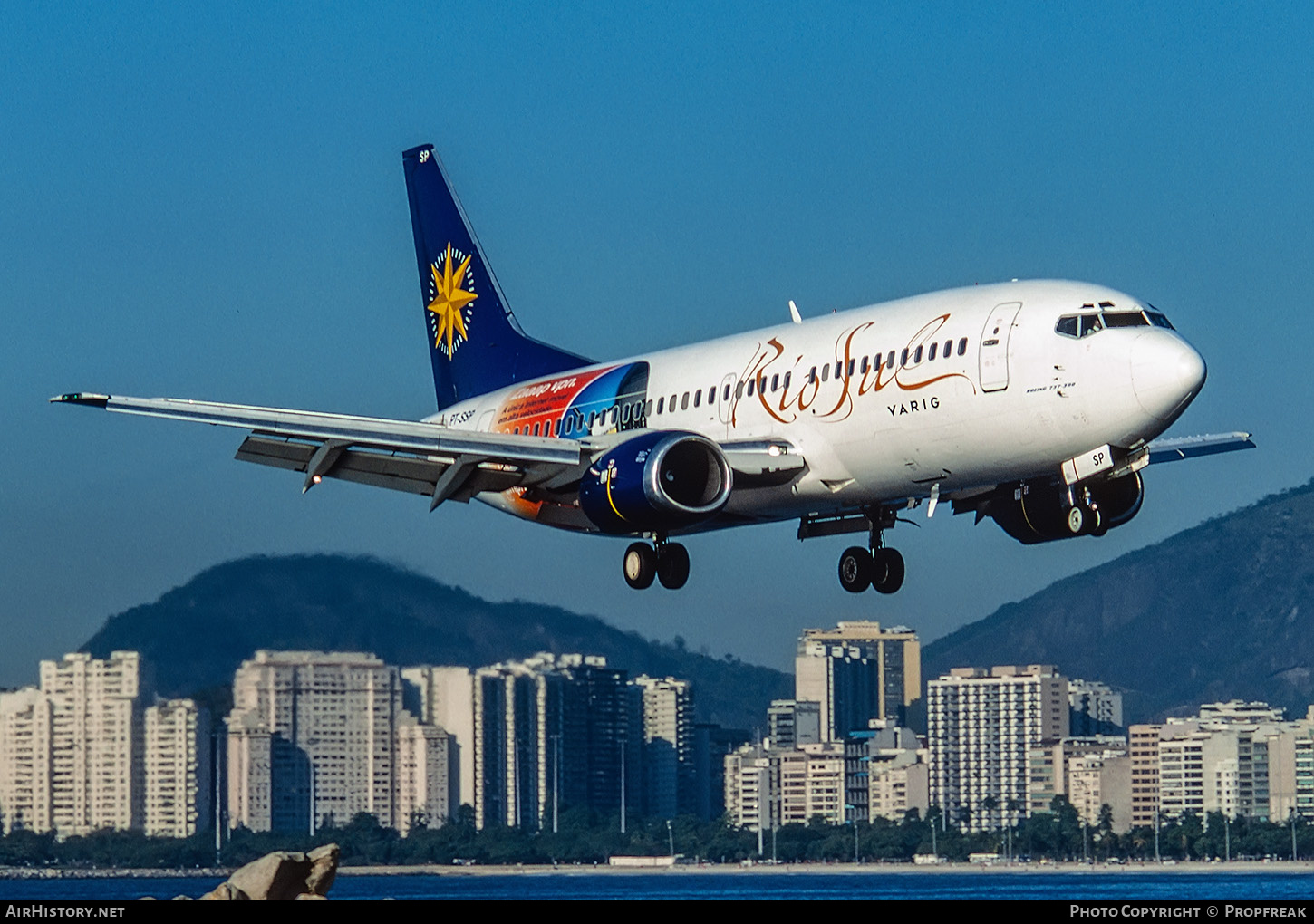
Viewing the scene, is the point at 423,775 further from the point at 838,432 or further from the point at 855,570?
the point at 838,432

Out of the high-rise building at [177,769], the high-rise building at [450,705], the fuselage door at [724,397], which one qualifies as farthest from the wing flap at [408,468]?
the high-rise building at [450,705]

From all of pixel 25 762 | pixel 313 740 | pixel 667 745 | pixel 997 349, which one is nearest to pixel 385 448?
pixel 997 349

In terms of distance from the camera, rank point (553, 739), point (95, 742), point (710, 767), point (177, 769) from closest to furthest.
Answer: point (177, 769) → point (95, 742) → point (553, 739) → point (710, 767)

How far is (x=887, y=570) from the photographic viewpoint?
47438 mm

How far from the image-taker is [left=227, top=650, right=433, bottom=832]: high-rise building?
306ft

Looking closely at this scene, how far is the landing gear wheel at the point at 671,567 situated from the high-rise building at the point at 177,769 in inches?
1923

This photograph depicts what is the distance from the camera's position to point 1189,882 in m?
198

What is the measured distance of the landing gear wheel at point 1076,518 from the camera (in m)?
43.2

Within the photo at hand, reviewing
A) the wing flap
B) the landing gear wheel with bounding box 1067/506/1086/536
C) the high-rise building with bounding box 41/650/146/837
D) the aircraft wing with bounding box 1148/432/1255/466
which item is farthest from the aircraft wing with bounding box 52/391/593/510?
the high-rise building with bounding box 41/650/146/837

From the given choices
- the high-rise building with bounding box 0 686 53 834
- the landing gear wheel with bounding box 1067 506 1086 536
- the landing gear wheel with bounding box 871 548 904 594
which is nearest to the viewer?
the landing gear wheel with bounding box 1067 506 1086 536

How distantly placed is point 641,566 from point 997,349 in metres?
10.4

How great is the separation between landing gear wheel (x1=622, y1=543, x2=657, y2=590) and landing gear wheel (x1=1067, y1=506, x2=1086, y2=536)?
9.00 meters

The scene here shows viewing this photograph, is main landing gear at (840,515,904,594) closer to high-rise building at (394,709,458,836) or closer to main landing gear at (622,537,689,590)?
main landing gear at (622,537,689,590)

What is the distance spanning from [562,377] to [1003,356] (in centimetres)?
1489
